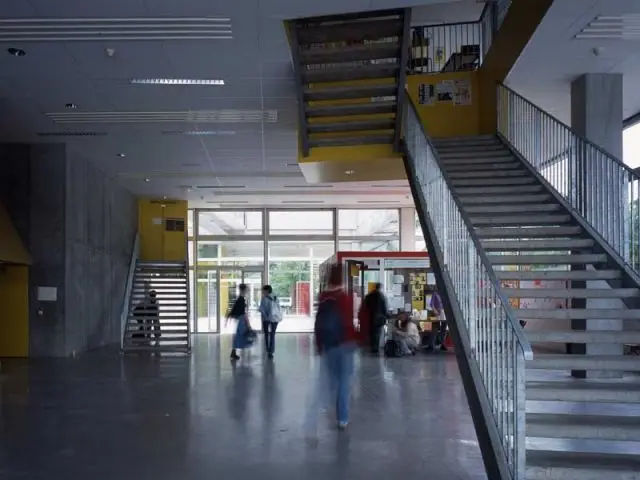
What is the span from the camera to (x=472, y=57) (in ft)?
37.6

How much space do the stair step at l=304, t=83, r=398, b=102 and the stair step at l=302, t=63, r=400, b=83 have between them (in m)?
0.15

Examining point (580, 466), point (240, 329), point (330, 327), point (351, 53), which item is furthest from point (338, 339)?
point (240, 329)

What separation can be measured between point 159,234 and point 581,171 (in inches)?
573

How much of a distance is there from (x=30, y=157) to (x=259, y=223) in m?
9.01

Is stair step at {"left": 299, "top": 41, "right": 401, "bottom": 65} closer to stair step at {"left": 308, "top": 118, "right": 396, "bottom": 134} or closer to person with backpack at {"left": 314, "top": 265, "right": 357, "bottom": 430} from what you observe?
stair step at {"left": 308, "top": 118, "right": 396, "bottom": 134}

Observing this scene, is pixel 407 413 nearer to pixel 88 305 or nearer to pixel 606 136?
pixel 606 136

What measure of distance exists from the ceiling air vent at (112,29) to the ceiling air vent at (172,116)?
3176 mm

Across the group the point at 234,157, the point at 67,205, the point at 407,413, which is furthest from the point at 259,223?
the point at 407,413

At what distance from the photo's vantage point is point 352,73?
30.9ft

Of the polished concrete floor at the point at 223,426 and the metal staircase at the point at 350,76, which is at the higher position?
the metal staircase at the point at 350,76

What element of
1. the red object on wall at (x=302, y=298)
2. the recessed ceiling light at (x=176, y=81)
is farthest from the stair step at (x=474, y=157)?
Answer: the red object on wall at (x=302, y=298)

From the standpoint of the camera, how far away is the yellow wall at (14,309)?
12.9 metres

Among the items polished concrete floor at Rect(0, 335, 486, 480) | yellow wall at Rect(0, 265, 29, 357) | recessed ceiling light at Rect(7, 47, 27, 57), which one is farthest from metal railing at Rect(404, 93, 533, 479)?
yellow wall at Rect(0, 265, 29, 357)

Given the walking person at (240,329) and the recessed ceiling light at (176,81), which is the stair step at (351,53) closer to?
the recessed ceiling light at (176,81)
